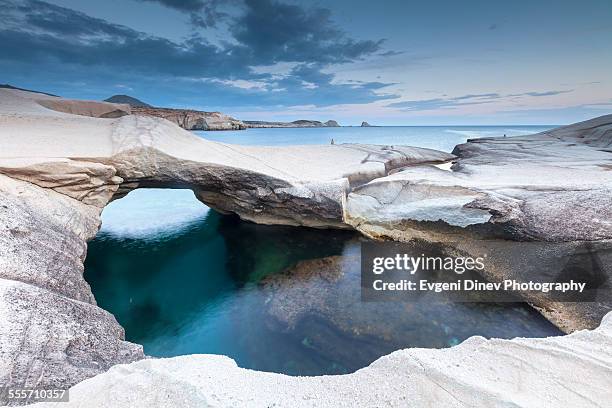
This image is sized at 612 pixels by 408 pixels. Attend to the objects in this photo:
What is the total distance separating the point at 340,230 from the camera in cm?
1135

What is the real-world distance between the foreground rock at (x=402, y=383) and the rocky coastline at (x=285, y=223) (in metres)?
0.01

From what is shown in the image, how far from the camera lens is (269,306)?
7.27 metres

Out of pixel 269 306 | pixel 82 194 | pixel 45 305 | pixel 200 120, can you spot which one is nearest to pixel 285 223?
pixel 269 306

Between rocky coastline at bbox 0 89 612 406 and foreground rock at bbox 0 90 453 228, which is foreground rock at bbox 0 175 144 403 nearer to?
rocky coastline at bbox 0 89 612 406

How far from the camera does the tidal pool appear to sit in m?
5.95

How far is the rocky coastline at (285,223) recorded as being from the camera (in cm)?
271

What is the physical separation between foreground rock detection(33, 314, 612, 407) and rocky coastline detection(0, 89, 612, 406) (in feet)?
0.05

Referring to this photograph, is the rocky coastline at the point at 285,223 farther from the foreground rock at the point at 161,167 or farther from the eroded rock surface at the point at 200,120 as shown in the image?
the eroded rock surface at the point at 200,120

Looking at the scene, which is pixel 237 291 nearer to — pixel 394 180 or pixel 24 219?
pixel 24 219

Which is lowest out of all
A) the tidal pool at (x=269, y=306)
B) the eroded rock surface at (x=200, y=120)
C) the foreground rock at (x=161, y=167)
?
the tidal pool at (x=269, y=306)

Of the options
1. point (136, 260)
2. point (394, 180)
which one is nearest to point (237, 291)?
point (136, 260)

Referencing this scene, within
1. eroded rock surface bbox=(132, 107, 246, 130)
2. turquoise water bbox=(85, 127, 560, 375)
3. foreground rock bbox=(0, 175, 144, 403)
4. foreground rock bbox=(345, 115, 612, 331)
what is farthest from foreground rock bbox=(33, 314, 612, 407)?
eroded rock surface bbox=(132, 107, 246, 130)

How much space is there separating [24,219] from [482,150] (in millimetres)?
20917

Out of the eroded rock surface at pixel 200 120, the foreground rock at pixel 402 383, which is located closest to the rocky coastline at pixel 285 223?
the foreground rock at pixel 402 383
